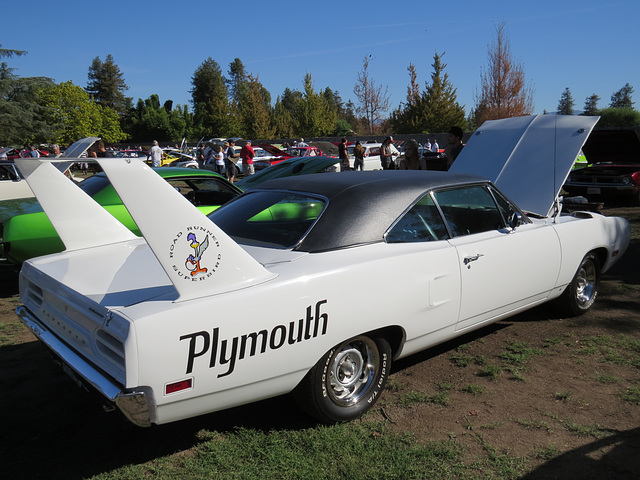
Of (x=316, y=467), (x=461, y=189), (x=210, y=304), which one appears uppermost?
(x=461, y=189)

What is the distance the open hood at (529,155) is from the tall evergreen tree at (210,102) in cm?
5308

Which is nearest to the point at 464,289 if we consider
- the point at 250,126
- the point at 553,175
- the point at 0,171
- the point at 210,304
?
the point at 210,304

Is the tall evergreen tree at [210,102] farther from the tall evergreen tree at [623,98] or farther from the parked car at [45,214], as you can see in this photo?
the tall evergreen tree at [623,98]

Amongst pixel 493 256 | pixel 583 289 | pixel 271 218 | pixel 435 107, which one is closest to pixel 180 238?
pixel 271 218

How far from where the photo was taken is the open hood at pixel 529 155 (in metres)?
5.41

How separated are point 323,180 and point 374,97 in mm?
45069

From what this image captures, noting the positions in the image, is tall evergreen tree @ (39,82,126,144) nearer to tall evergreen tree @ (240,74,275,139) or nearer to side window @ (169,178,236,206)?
tall evergreen tree @ (240,74,275,139)

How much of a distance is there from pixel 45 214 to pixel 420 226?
12.0 ft

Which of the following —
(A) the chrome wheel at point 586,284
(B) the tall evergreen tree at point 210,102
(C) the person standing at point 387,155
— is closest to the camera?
(A) the chrome wheel at point 586,284

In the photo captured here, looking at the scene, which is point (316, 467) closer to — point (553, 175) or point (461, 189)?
point (461, 189)

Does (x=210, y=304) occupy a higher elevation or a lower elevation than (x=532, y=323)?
higher

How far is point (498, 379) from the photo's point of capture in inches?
139

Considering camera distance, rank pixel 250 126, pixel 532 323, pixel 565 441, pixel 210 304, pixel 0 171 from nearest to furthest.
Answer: pixel 210 304
pixel 565 441
pixel 532 323
pixel 0 171
pixel 250 126

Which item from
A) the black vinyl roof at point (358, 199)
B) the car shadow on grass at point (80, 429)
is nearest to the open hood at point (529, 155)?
the black vinyl roof at point (358, 199)
